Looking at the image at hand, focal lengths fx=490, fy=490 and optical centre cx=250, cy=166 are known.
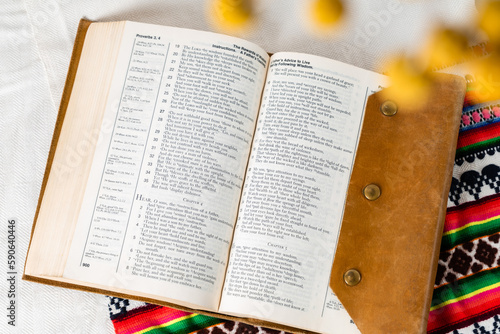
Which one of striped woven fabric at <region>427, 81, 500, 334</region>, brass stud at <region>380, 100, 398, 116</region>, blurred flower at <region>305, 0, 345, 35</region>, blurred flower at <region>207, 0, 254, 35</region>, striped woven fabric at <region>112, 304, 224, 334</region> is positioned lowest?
striped woven fabric at <region>112, 304, 224, 334</region>

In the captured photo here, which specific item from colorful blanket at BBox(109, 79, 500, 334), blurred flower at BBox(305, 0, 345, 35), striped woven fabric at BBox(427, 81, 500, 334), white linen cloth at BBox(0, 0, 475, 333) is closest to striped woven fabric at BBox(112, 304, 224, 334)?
colorful blanket at BBox(109, 79, 500, 334)

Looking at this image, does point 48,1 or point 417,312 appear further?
point 48,1

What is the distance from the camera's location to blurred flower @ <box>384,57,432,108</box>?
2.17 ft

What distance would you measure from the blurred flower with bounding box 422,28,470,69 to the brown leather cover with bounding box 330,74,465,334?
0.08 m

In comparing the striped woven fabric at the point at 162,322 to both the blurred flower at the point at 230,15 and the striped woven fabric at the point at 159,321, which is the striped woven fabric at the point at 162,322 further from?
the blurred flower at the point at 230,15

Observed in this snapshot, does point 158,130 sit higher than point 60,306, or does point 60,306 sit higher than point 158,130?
point 158,130

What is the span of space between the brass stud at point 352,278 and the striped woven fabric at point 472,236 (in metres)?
0.14

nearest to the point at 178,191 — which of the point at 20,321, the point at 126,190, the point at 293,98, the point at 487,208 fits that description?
the point at 126,190

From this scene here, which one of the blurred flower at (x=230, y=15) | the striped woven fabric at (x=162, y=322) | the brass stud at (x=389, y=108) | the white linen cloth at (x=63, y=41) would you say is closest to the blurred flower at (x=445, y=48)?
the white linen cloth at (x=63, y=41)

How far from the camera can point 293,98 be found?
0.65m

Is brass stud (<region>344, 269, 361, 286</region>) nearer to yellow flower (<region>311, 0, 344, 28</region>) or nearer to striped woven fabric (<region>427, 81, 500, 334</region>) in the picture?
striped woven fabric (<region>427, 81, 500, 334</region>)

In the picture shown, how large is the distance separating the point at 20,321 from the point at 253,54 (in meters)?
0.50

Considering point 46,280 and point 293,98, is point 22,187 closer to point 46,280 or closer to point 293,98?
point 46,280

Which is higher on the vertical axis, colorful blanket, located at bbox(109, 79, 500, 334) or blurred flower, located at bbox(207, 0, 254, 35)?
blurred flower, located at bbox(207, 0, 254, 35)
